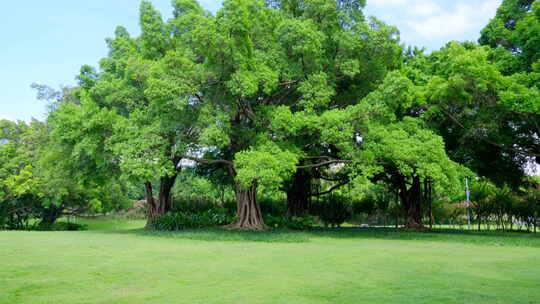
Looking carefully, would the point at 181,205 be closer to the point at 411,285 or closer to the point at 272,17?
the point at 272,17

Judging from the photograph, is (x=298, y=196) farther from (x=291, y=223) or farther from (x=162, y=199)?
(x=162, y=199)

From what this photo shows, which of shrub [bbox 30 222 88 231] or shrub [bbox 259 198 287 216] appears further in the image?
shrub [bbox 30 222 88 231]

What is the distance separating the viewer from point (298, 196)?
24797 mm

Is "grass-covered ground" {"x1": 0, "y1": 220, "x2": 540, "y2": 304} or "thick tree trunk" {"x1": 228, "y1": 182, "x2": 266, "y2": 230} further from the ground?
"thick tree trunk" {"x1": 228, "y1": 182, "x2": 266, "y2": 230}

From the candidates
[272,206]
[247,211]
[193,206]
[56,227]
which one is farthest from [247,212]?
[56,227]

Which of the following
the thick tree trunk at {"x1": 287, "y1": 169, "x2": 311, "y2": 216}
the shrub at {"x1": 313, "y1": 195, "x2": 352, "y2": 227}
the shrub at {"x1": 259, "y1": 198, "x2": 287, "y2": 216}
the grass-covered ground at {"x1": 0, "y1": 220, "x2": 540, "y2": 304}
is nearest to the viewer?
the grass-covered ground at {"x1": 0, "y1": 220, "x2": 540, "y2": 304}

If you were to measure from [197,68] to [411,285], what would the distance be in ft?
43.7

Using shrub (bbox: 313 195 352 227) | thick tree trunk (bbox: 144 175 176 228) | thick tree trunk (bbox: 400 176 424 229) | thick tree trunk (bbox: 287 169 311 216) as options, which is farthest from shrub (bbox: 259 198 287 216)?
thick tree trunk (bbox: 400 176 424 229)

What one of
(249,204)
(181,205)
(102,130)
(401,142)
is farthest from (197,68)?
(181,205)

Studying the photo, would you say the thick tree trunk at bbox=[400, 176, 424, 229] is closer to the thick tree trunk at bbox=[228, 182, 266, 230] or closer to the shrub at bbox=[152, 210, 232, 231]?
the thick tree trunk at bbox=[228, 182, 266, 230]

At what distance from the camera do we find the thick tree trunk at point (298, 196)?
24.5m

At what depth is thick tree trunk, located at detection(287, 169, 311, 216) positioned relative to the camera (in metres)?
24.5

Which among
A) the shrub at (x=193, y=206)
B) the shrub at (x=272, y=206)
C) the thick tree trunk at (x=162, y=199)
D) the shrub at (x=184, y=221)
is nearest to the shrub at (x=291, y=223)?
the shrub at (x=184, y=221)

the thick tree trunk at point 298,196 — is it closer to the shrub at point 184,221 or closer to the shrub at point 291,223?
the shrub at point 291,223
